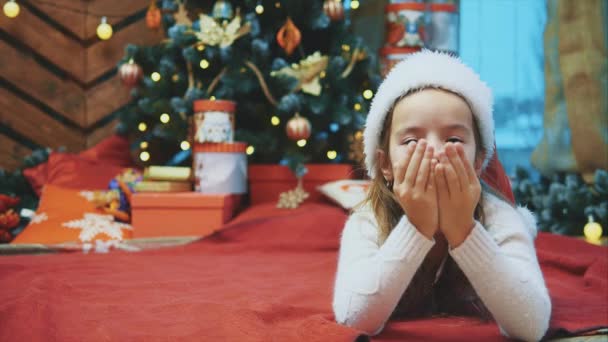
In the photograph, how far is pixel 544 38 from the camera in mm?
2369

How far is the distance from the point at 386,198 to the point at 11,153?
2215 millimetres

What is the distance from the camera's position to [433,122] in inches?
36.6

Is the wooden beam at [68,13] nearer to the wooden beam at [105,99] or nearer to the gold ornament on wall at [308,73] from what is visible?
the wooden beam at [105,99]

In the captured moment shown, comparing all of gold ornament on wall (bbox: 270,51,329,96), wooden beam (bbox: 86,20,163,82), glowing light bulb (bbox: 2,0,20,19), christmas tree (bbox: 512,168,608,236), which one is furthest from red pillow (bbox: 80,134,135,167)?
christmas tree (bbox: 512,168,608,236)

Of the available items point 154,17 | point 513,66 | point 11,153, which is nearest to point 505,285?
point 513,66

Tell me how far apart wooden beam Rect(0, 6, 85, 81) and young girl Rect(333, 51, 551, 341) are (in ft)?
7.17

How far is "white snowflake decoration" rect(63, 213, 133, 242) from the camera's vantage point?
6.72 ft

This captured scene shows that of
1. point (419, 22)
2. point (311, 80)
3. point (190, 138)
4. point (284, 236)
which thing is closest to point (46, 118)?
point (190, 138)

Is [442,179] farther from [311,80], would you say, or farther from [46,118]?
[46,118]

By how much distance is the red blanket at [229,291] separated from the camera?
93 centimetres

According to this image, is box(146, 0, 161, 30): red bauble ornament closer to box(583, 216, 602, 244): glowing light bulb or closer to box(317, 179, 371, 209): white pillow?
box(317, 179, 371, 209): white pillow

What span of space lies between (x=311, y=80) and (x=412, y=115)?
4.68ft

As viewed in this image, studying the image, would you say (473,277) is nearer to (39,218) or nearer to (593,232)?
(593,232)

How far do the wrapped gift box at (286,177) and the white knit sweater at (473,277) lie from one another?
58.4 inches
